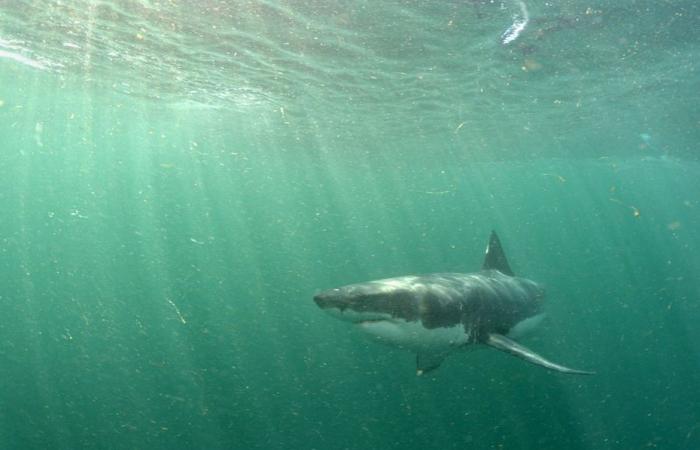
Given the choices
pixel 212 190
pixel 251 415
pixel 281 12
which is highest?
pixel 212 190

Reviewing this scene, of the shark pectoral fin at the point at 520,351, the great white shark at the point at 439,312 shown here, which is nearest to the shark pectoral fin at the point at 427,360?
the great white shark at the point at 439,312

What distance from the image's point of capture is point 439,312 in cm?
663

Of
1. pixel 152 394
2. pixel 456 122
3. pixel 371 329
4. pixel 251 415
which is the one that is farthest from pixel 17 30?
pixel 456 122

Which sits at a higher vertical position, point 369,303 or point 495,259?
point 495,259

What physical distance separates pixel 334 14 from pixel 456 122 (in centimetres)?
1516

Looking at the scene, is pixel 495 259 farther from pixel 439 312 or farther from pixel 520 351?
pixel 439 312

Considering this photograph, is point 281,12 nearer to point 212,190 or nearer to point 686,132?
point 686,132

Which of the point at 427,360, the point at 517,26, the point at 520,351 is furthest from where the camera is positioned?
the point at 517,26

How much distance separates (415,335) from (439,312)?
526mm

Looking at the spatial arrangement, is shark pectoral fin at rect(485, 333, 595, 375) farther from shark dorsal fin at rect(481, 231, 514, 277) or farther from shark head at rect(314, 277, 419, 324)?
shark dorsal fin at rect(481, 231, 514, 277)

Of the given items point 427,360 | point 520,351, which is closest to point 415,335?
point 427,360

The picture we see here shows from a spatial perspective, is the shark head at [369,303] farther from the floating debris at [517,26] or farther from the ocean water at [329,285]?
the floating debris at [517,26]

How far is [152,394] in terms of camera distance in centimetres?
1295

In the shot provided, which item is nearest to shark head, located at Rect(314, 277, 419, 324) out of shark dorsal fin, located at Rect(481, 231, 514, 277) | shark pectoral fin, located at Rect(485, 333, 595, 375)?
shark pectoral fin, located at Rect(485, 333, 595, 375)
